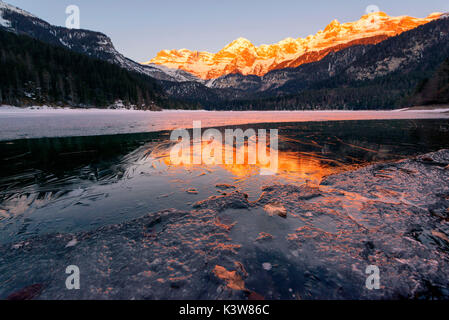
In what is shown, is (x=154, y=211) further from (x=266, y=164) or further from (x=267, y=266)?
(x=266, y=164)

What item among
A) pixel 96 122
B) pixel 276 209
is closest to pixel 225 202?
pixel 276 209

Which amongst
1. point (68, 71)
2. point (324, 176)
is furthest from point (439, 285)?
point (68, 71)

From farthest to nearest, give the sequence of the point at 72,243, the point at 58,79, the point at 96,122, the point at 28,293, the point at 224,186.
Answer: the point at 58,79 → the point at 96,122 → the point at 224,186 → the point at 72,243 → the point at 28,293

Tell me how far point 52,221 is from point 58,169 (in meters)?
6.93

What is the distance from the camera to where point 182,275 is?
13.1 ft

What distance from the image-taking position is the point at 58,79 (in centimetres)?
9669

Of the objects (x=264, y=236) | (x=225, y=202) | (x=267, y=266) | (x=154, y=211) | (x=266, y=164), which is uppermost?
(x=266, y=164)

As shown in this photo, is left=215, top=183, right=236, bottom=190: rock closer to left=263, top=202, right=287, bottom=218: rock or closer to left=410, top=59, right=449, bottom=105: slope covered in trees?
left=263, top=202, right=287, bottom=218: rock

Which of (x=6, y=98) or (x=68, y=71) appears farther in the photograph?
(x=68, y=71)

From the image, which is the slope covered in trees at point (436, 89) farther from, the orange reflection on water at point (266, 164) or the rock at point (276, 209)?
the rock at point (276, 209)

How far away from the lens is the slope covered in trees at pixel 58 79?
84875 millimetres

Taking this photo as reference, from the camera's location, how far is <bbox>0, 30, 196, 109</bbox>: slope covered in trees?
84.9 meters

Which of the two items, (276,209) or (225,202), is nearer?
(276,209)

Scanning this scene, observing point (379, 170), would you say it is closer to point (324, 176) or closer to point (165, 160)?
point (324, 176)
